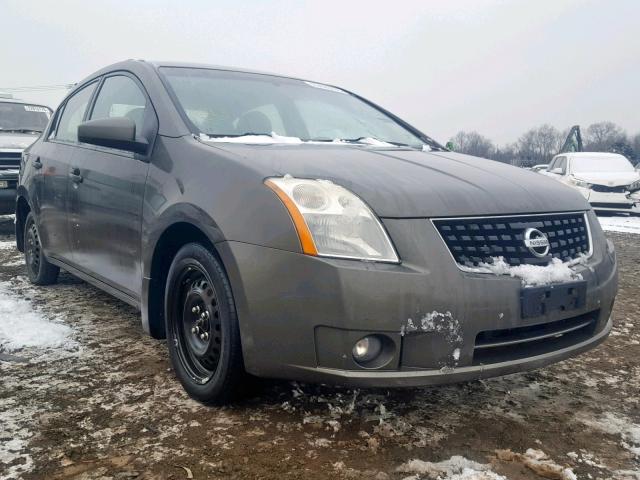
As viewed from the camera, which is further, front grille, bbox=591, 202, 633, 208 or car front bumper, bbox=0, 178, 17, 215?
front grille, bbox=591, 202, 633, 208

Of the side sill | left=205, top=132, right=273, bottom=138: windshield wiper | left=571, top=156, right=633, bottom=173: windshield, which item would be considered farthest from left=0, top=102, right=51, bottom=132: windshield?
left=571, top=156, right=633, bottom=173: windshield

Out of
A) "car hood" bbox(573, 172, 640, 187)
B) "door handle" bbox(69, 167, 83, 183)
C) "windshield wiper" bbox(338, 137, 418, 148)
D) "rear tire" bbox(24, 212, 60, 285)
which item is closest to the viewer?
"windshield wiper" bbox(338, 137, 418, 148)

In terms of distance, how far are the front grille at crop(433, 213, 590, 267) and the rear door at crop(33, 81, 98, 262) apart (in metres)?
2.63

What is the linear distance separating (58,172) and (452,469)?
3.17 m

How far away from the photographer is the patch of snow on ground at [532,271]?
202 centimetres

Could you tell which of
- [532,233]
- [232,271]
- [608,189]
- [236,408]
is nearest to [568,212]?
[532,233]

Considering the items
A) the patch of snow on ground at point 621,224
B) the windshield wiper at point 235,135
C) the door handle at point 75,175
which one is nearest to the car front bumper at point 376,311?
the windshield wiper at point 235,135

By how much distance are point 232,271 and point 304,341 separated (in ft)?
1.28

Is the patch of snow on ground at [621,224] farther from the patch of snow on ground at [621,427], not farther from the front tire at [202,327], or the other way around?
the front tire at [202,327]

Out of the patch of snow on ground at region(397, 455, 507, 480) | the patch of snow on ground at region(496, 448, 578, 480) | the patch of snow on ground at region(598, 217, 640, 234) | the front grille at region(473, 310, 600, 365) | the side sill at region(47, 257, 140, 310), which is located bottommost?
the patch of snow on ground at region(397, 455, 507, 480)

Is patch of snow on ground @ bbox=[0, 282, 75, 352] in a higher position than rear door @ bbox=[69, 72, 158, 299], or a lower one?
lower

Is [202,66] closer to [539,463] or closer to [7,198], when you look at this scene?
[539,463]

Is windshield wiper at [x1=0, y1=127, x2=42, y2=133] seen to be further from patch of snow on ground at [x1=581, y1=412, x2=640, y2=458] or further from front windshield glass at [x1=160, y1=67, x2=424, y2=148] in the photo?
patch of snow on ground at [x1=581, y1=412, x2=640, y2=458]

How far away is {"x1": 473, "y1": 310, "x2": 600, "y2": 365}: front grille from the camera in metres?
2.05
